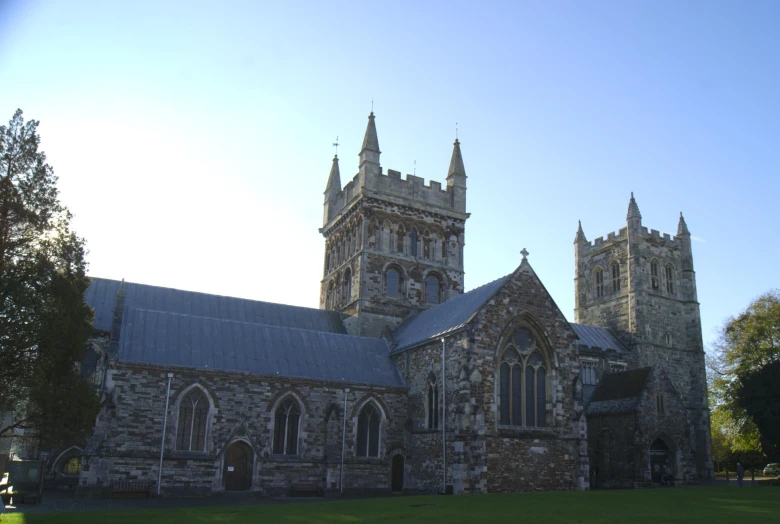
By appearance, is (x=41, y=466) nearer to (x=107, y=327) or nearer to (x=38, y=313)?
(x=38, y=313)

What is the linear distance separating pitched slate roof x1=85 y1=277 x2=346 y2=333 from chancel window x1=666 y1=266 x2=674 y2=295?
28177mm

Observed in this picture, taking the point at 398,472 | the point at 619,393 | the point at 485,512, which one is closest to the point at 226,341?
the point at 398,472

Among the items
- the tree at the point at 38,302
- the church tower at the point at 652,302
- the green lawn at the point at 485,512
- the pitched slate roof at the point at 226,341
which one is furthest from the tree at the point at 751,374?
the tree at the point at 38,302

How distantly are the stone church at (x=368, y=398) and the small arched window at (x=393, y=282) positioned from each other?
0.13m

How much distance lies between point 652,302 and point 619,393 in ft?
55.1

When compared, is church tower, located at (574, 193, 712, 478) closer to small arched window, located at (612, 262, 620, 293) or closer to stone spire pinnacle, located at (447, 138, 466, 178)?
small arched window, located at (612, 262, 620, 293)

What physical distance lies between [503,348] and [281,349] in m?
10.5

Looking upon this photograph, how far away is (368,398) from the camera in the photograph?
3109 centimetres

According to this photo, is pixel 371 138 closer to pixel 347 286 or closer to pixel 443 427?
pixel 347 286

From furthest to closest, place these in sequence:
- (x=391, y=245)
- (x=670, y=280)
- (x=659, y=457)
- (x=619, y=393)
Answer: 1. (x=670, y=280)
2. (x=391, y=245)
3. (x=619, y=393)
4. (x=659, y=457)

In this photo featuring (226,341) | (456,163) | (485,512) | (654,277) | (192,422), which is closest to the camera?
(485,512)

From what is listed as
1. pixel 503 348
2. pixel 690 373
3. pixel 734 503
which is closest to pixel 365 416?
pixel 503 348

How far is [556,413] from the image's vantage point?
29500 mm

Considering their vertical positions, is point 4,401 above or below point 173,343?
below
